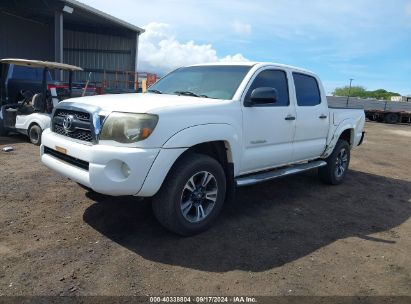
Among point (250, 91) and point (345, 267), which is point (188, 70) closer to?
point (250, 91)

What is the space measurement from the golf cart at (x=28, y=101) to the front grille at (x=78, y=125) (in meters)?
5.02

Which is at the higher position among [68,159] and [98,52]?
[98,52]

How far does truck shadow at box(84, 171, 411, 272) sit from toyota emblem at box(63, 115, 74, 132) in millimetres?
975

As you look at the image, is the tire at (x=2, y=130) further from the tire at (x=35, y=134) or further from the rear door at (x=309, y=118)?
the rear door at (x=309, y=118)

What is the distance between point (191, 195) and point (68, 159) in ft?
4.36

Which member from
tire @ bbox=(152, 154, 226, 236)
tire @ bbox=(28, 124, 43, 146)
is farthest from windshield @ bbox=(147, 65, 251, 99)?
tire @ bbox=(28, 124, 43, 146)

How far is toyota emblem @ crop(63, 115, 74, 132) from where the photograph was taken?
4129 millimetres

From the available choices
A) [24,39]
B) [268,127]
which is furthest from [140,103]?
[24,39]

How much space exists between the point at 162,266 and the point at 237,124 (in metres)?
1.79

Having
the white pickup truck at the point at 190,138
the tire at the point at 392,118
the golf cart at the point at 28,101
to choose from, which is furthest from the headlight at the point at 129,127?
the tire at the point at 392,118

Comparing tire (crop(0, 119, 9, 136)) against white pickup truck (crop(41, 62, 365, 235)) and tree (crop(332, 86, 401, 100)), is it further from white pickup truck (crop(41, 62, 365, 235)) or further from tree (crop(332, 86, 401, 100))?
tree (crop(332, 86, 401, 100))

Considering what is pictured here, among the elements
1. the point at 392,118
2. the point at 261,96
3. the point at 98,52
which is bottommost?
the point at 392,118

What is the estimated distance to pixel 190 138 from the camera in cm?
391

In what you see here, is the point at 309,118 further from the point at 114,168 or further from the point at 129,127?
the point at 114,168
